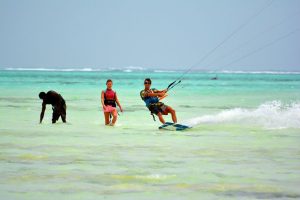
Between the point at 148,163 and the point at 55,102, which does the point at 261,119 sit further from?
the point at 148,163

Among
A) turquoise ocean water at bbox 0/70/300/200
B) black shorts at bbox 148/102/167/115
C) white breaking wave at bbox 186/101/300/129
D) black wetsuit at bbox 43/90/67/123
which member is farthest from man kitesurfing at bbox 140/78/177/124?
black wetsuit at bbox 43/90/67/123

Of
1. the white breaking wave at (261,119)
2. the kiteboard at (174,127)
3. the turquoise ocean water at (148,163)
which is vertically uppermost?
the white breaking wave at (261,119)

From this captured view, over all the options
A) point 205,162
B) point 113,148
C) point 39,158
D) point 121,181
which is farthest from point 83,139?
point 121,181

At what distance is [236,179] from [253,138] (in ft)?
15.6

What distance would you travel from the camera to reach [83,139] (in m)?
11.7

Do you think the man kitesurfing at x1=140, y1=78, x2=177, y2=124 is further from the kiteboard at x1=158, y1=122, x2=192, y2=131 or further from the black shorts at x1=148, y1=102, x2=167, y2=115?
the kiteboard at x1=158, y1=122, x2=192, y2=131

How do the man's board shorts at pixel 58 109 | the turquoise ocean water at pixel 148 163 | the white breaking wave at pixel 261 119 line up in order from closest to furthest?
the turquoise ocean water at pixel 148 163 < the man's board shorts at pixel 58 109 < the white breaking wave at pixel 261 119

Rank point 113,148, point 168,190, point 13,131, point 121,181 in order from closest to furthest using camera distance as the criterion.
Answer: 1. point 168,190
2. point 121,181
3. point 113,148
4. point 13,131

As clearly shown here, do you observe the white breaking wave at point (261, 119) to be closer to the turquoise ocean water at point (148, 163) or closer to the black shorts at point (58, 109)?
the turquoise ocean water at point (148, 163)

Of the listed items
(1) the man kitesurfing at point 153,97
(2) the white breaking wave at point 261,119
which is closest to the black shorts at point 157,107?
(1) the man kitesurfing at point 153,97

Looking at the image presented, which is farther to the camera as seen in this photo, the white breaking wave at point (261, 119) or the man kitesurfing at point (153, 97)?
the white breaking wave at point (261, 119)

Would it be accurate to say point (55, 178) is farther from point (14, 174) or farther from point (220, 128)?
point (220, 128)

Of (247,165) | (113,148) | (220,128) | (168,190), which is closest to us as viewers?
(168,190)

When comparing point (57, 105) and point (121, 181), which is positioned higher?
point (57, 105)
